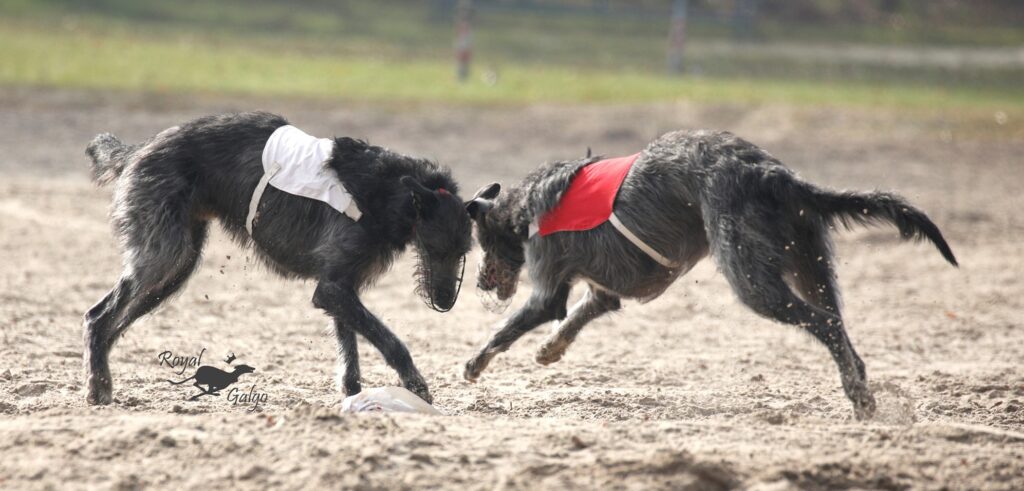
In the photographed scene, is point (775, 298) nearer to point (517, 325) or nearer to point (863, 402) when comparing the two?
point (863, 402)

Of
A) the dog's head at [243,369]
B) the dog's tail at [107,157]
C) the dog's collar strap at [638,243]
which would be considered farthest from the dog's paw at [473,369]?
the dog's tail at [107,157]

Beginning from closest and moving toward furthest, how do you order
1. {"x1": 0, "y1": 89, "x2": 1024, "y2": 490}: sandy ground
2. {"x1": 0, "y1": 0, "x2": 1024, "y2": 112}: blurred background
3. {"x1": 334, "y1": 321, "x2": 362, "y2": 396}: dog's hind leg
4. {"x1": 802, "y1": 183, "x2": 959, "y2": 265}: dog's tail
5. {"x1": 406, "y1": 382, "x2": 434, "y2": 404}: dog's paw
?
{"x1": 0, "y1": 89, "x2": 1024, "y2": 490}: sandy ground < {"x1": 802, "y1": 183, "x2": 959, "y2": 265}: dog's tail < {"x1": 406, "y1": 382, "x2": 434, "y2": 404}: dog's paw < {"x1": 334, "y1": 321, "x2": 362, "y2": 396}: dog's hind leg < {"x1": 0, "y1": 0, "x2": 1024, "y2": 112}: blurred background

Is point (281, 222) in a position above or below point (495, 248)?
above

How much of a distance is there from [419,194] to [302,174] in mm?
647

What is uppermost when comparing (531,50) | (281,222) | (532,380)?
(531,50)

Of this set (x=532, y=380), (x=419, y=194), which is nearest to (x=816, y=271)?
(x=532, y=380)

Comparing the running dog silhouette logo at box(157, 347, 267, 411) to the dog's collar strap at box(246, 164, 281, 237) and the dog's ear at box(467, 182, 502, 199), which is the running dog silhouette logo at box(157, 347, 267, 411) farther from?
the dog's ear at box(467, 182, 502, 199)

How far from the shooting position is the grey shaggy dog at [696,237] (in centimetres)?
572

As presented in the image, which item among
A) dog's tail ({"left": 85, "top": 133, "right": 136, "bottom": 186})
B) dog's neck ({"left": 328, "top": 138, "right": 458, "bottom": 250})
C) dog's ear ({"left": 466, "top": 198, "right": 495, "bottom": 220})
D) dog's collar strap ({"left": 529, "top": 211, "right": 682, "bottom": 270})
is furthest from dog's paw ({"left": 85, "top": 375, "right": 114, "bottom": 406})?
dog's collar strap ({"left": 529, "top": 211, "right": 682, "bottom": 270})

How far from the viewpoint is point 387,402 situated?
5582 mm

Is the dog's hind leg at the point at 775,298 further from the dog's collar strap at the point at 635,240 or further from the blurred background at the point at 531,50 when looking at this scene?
the blurred background at the point at 531,50

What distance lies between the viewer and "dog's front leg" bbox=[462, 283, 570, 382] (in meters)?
6.57

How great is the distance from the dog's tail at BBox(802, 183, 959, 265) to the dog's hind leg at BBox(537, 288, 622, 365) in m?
1.51

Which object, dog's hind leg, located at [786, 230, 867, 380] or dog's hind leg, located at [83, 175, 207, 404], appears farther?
dog's hind leg, located at [83, 175, 207, 404]
